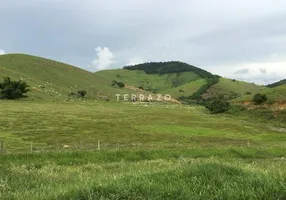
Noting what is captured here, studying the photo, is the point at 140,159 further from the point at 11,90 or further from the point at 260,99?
the point at 11,90

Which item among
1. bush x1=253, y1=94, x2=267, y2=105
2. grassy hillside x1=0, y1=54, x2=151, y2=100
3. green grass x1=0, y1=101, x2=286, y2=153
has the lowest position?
green grass x1=0, y1=101, x2=286, y2=153

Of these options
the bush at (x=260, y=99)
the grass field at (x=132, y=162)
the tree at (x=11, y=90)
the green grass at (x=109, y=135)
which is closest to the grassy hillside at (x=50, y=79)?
the tree at (x=11, y=90)

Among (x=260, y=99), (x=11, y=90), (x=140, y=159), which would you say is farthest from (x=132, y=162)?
(x=11, y=90)

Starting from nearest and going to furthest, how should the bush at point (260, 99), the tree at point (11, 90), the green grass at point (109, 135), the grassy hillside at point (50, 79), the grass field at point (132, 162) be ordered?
1. the grass field at point (132, 162)
2. the green grass at point (109, 135)
3. the bush at point (260, 99)
4. the tree at point (11, 90)
5. the grassy hillside at point (50, 79)

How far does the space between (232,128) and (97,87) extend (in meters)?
114

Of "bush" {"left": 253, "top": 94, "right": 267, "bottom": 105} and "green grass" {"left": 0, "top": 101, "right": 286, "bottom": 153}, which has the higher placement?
"bush" {"left": 253, "top": 94, "right": 267, "bottom": 105}

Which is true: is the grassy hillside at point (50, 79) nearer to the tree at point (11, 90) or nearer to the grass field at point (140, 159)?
the tree at point (11, 90)

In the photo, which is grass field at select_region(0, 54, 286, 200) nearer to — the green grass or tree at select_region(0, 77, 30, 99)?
the green grass

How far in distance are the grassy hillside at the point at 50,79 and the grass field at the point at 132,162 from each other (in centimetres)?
7434

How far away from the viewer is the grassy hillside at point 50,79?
483ft

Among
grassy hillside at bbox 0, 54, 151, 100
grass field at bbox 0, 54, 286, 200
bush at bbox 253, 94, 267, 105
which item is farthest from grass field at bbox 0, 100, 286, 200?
grassy hillside at bbox 0, 54, 151, 100

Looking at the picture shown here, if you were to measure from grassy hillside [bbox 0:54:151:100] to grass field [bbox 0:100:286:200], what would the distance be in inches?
2927

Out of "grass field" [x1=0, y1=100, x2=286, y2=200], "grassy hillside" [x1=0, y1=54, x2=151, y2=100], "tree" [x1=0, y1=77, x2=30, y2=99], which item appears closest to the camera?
"grass field" [x1=0, y1=100, x2=286, y2=200]

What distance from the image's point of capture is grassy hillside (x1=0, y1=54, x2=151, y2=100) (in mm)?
147113
